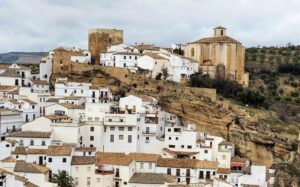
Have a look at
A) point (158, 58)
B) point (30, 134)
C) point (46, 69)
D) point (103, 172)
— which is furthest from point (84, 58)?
point (103, 172)

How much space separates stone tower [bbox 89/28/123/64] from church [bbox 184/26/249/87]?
9210 mm

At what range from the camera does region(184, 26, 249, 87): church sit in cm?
5788

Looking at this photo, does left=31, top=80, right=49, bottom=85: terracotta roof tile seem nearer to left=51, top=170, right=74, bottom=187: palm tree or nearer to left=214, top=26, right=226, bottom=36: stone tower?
→ left=51, top=170, right=74, bottom=187: palm tree

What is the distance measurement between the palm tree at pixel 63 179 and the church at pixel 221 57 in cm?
2351

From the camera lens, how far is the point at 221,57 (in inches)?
2290

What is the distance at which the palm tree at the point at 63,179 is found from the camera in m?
Result: 37.1

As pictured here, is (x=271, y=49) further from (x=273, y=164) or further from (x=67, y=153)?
(x=67, y=153)

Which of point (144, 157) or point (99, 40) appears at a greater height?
point (99, 40)

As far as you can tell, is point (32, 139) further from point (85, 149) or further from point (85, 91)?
point (85, 91)

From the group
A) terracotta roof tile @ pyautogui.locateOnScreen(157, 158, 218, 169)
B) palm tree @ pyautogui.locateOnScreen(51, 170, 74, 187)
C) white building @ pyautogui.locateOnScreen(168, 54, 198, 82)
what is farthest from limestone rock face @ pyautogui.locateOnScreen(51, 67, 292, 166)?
palm tree @ pyautogui.locateOnScreen(51, 170, 74, 187)

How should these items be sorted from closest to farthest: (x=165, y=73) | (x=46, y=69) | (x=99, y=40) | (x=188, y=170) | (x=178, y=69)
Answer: (x=188, y=170) < (x=165, y=73) < (x=178, y=69) < (x=46, y=69) < (x=99, y=40)

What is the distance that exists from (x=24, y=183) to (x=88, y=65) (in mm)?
21583

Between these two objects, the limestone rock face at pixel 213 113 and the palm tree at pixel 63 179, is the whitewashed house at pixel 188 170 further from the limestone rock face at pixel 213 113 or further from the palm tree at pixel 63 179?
the palm tree at pixel 63 179

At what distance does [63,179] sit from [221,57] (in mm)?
26231
